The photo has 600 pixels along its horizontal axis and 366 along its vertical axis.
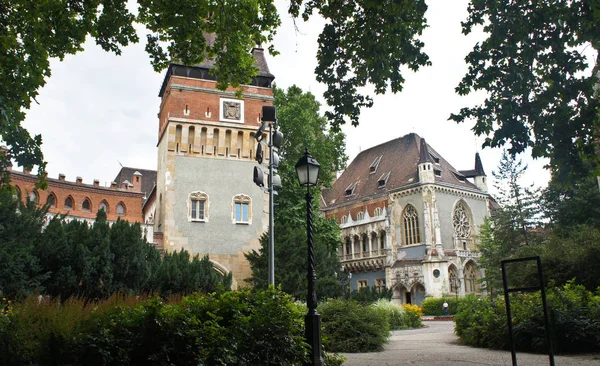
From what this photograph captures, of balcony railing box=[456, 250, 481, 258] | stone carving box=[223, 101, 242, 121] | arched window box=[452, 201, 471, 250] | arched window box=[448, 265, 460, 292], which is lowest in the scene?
arched window box=[448, 265, 460, 292]

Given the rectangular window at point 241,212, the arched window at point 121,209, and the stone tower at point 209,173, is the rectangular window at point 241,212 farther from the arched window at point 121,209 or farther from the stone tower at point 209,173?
the arched window at point 121,209

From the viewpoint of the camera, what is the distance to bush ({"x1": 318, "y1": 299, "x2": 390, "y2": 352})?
12328 millimetres

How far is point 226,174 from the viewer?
29641 mm

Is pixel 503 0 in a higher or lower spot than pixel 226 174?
lower

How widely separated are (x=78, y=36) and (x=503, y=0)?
8.42 m

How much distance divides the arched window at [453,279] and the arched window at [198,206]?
2462 centimetres

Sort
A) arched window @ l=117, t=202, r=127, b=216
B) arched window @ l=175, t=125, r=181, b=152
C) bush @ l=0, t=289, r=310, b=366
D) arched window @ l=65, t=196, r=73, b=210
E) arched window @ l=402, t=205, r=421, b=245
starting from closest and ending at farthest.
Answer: bush @ l=0, t=289, r=310, b=366, arched window @ l=175, t=125, r=181, b=152, arched window @ l=65, t=196, r=73, b=210, arched window @ l=117, t=202, r=127, b=216, arched window @ l=402, t=205, r=421, b=245

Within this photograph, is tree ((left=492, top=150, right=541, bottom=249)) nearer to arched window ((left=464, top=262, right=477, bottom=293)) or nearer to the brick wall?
arched window ((left=464, top=262, right=477, bottom=293))

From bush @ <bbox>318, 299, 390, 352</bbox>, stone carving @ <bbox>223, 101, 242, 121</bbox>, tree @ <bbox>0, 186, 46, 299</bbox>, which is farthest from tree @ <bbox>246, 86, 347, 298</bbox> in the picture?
tree @ <bbox>0, 186, 46, 299</bbox>

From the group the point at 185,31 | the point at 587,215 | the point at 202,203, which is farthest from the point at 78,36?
the point at 587,215

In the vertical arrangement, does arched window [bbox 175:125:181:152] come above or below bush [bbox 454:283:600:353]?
above

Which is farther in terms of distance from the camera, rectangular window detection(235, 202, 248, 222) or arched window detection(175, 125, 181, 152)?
rectangular window detection(235, 202, 248, 222)

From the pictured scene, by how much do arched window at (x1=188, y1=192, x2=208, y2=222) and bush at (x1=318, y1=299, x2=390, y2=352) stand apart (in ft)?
55.1

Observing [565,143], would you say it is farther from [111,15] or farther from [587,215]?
[587,215]
